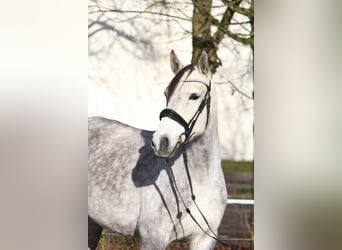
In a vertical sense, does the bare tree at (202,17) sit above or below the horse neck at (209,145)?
above

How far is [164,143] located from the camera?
6.07ft

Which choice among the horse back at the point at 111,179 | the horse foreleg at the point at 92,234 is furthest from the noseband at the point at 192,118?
the horse foreleg at the point at 92,234

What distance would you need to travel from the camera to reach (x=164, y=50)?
1870 millimetres

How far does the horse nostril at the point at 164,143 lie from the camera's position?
185 centimetres

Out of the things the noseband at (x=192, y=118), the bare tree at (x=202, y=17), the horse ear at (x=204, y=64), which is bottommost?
the noseband at (x=192, y=118)

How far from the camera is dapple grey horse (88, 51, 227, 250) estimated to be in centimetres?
186

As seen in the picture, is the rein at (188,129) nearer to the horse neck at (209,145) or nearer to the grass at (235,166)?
the horse neck at (209,145)

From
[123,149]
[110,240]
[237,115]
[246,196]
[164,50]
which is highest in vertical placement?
[164,50]

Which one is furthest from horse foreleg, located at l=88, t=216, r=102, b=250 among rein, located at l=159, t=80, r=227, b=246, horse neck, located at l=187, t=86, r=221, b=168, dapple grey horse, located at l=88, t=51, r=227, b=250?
horse neck, located at l=187, t=86, r=221, b=168
